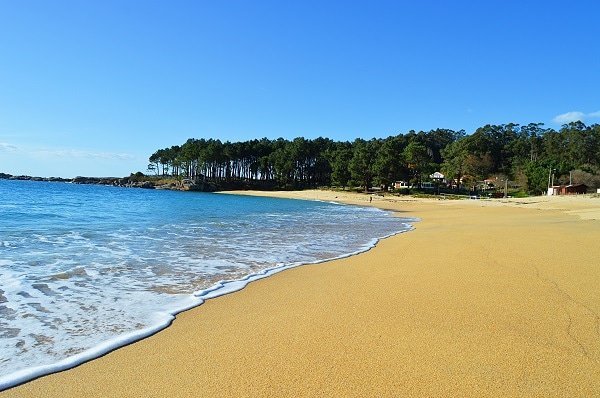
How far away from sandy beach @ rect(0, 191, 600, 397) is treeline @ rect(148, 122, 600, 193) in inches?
2463

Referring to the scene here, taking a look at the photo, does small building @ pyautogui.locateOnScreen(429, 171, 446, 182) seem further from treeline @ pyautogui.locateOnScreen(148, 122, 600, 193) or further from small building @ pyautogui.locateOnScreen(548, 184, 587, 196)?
small building @ pyautogui.locateOnScreen(548, 184, 587, 196)

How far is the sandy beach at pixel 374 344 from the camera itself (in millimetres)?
3135

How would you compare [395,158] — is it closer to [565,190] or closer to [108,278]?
[565,190]

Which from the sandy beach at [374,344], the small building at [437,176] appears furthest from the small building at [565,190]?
the sandy beach at [374,344]

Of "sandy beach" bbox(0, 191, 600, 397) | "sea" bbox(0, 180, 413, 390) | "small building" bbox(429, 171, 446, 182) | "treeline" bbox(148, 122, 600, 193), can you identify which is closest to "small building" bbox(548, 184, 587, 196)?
"treeline" bbox(148, 122, 600, 193)

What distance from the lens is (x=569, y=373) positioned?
3273 mm

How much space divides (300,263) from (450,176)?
231 feet

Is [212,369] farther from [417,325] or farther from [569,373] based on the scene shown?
[569,373]

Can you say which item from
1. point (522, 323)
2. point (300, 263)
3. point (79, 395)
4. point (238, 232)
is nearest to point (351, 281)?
point (300, 263)

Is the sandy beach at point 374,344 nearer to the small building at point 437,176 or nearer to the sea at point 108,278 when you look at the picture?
the sea at point 108,278

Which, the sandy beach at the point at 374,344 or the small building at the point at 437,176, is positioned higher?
the small building at the point at 437,176

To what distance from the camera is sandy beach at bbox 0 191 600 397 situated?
313 cm

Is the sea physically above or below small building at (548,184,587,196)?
below

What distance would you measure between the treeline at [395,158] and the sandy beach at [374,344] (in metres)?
62.6
